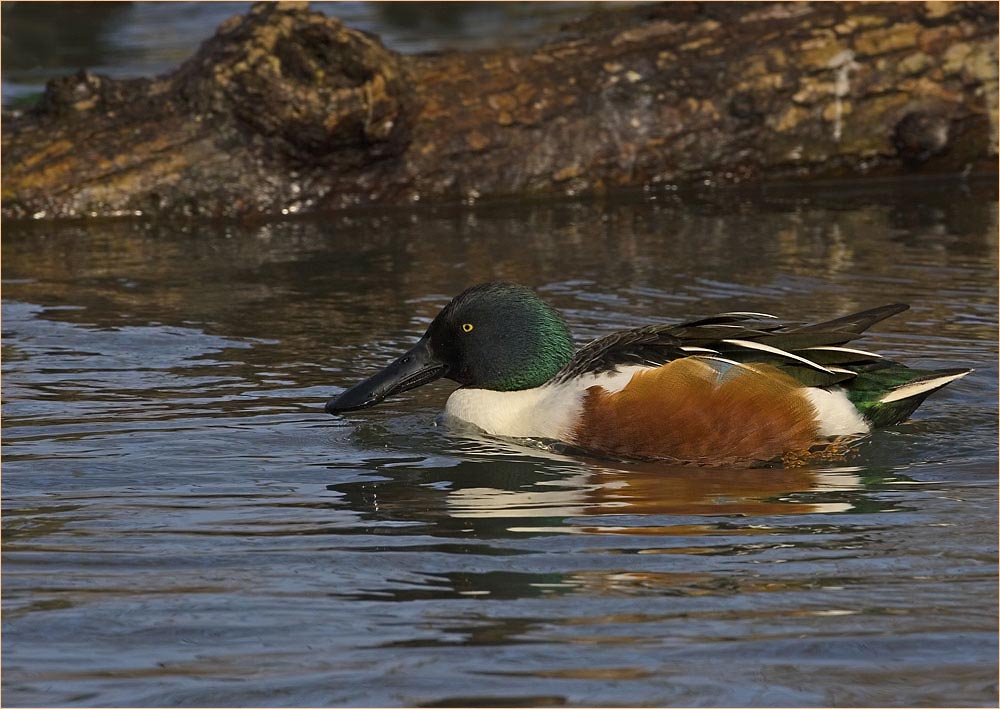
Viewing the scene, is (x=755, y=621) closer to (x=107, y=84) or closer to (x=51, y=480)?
(x=51, y=480)

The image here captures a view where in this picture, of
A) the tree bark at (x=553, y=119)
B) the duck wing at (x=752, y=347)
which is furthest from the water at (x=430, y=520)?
the tree bark at (x=553, y=119)

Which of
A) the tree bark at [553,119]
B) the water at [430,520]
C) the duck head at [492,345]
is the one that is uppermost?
the tree bark at [553,119]

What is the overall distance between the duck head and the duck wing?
293 mm

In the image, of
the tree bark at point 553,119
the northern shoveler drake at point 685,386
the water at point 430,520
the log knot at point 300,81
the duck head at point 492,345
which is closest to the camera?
the water at point 430,520

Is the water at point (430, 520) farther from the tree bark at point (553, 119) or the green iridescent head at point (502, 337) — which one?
the tree bark at point (553, 119)

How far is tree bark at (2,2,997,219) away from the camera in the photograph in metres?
9.79

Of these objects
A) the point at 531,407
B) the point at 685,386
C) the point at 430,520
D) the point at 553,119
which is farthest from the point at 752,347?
the point at 553,119

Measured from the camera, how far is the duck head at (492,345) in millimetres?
5668

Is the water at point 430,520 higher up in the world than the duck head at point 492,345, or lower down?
lower down

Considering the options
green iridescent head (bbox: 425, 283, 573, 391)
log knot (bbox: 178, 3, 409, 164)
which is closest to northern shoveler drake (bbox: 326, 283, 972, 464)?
green iridescent head (bbox: 425, 283, 573, 391)

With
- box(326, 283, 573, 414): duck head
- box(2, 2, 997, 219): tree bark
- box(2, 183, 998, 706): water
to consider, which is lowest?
box(2, 183, 998, 706): water

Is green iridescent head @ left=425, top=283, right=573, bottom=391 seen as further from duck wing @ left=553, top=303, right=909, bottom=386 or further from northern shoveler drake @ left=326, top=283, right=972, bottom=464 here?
duck wing @ left=553, top=303, right=909, bottom=386

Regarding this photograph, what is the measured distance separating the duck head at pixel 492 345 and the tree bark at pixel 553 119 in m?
4.07

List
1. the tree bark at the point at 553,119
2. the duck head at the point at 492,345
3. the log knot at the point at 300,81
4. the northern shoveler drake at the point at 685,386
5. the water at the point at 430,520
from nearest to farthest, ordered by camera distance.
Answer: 1. the water at the point at 430,520
2. the northern shoveler drake at the point at 685,386
3. the duck head at the point at 492,345
4. the log knot at the point at 300,81
5. the tree bark at the point at 553,119
